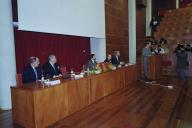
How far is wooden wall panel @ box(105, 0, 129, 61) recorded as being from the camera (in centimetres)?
862

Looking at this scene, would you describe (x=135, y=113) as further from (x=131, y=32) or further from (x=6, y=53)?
(x=131, y=32)

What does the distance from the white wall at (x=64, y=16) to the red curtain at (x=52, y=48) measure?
0.62 metres

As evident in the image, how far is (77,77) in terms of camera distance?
4.62 meters

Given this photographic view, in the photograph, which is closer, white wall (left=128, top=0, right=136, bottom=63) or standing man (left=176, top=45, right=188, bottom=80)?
standing man (left=176, top=45, right=188, bottom=80)

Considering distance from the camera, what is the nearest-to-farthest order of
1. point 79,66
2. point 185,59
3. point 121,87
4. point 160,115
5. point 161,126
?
point 161,126
point 160,115
point 121,87
point 79,66
point 185,59

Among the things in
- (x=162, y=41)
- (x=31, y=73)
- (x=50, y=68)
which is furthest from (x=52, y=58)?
(x=162, y=41)

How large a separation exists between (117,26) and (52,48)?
4.00 m

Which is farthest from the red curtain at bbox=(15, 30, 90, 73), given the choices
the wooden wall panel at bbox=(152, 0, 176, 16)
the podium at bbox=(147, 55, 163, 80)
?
the wooden wall panel at bbox=(152, 0, 176, 16)

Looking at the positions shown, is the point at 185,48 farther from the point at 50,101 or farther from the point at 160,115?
the point at 50,101

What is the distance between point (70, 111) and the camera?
4.33 m

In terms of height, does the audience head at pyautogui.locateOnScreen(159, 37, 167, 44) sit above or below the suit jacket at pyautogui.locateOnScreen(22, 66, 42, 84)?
above

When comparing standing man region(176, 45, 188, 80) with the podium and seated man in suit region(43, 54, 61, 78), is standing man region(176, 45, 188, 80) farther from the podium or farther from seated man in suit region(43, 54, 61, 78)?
seated man in suit region(43, 54, 61, 78)

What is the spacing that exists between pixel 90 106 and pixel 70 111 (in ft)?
2.29

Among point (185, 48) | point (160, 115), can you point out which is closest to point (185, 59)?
point (185, 48)
